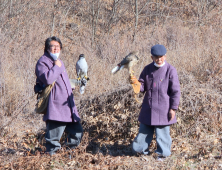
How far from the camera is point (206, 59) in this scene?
6359 mm

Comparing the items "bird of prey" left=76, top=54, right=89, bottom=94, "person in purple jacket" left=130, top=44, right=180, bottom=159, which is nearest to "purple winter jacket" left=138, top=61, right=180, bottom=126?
"person in purple jacket" left=130, top=44, right=180, bottom=159

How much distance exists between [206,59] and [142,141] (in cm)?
342

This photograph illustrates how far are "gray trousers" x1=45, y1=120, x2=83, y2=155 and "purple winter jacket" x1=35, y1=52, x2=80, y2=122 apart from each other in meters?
0.13

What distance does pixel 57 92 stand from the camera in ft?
11.5

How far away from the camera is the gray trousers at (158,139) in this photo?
363cm

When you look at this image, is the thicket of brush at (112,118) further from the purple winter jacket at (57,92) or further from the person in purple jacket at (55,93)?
the purple winter jacket at (57,92)

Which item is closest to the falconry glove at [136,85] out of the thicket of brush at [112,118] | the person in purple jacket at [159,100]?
the person in purple jacket at [159,100]

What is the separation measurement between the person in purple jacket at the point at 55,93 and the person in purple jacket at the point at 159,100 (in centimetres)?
90

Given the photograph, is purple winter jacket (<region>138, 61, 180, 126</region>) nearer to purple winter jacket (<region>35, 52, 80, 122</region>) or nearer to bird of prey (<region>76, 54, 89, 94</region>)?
bird of prey (<region>76, 54, 89, 94</region>)

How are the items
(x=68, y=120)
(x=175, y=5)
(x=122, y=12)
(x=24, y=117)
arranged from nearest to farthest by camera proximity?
(x=68, y=120), (x=24, y=117), (x=122, y=12), (x=175, y=5)

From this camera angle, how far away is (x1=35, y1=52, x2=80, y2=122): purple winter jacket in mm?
3364

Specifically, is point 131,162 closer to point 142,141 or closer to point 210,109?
point 142,141

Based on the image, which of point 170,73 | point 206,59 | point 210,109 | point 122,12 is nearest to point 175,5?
point 122,12

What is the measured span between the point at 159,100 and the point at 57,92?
1.27m
